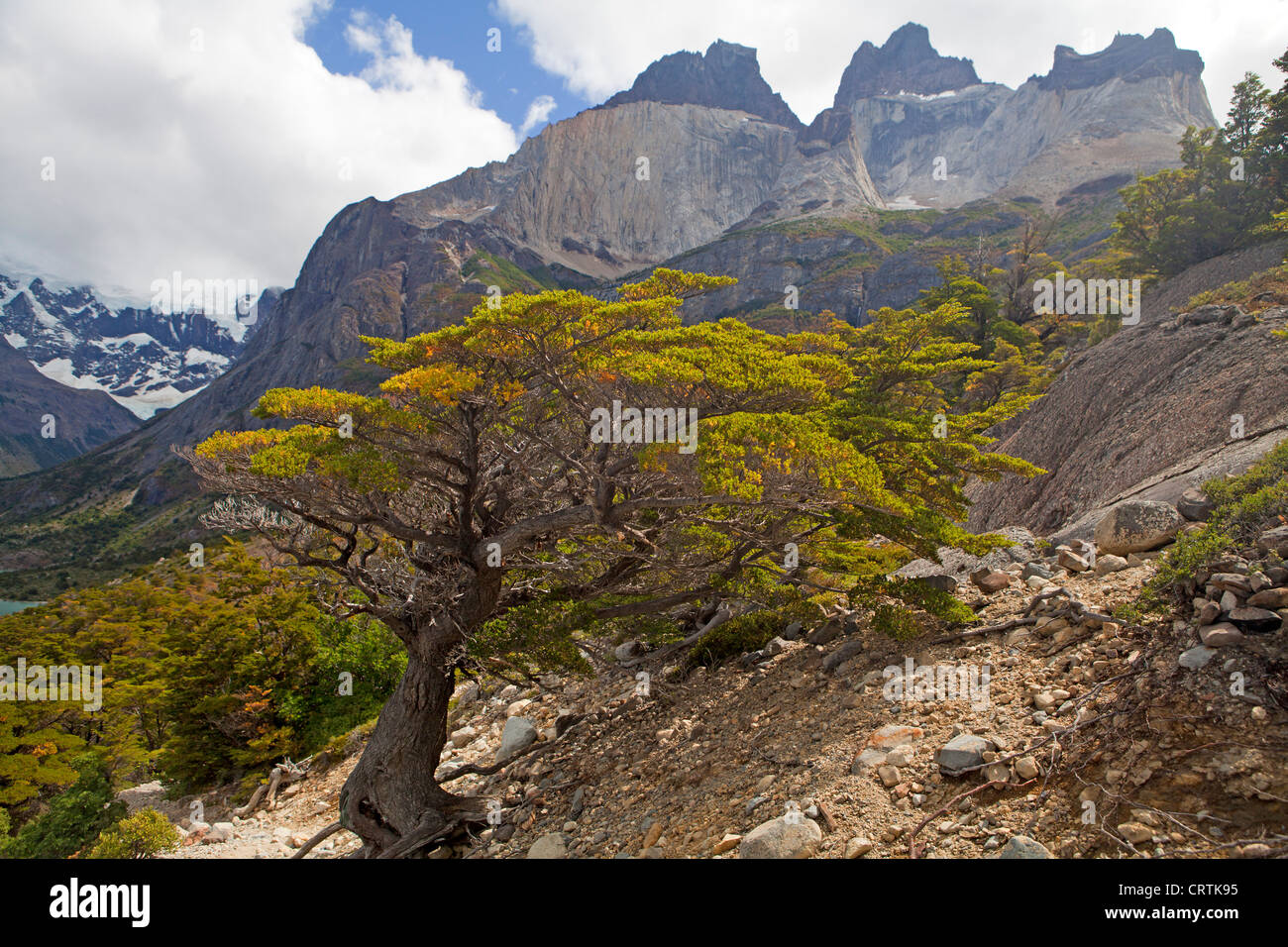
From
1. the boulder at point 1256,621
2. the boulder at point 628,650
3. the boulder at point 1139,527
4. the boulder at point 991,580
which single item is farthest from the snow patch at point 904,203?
the boulder at point 1256,621

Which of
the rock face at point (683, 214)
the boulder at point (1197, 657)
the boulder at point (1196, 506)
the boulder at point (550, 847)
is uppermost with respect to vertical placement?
the rock face at point (683, 214)

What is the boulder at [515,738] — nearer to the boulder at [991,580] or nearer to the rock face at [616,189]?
the boulder at [991,580]

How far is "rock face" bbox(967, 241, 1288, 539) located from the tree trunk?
35.2 feet

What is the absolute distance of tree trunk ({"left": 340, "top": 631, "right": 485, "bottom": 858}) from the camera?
8.89m

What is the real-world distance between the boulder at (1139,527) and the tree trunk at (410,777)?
31.2 feet

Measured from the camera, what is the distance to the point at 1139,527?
316 inches

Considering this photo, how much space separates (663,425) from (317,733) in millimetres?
17208

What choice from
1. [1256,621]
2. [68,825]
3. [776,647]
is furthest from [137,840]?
[1256,621]

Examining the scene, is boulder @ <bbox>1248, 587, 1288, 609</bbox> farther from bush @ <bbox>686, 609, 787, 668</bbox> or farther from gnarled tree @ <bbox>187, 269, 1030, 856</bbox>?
bush @ <bbox>686, 609, 787, 668</bbox>

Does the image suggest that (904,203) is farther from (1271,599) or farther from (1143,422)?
(1271,599)

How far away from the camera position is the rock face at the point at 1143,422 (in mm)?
11016

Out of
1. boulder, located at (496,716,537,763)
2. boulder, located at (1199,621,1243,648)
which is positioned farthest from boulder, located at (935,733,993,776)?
boulder, located at (496,716,537,763)

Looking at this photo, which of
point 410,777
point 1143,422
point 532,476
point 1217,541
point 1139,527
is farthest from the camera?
point 1143,422

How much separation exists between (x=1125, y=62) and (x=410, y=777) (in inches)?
8780
